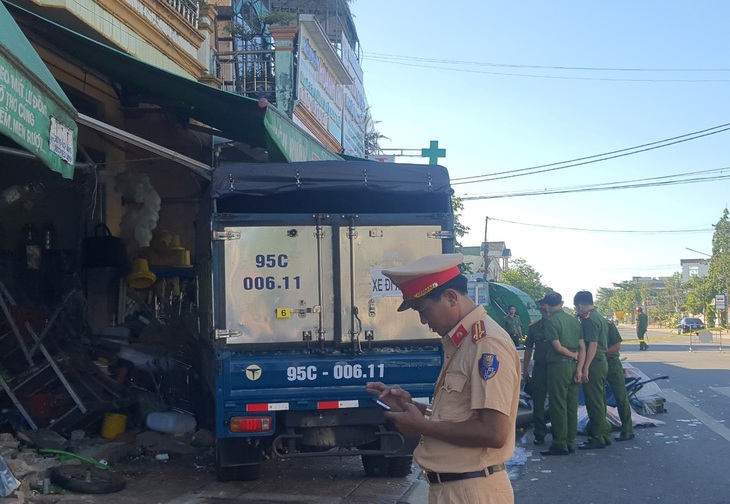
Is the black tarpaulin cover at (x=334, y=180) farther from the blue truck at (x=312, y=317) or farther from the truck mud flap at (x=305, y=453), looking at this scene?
the truck mud flap at (x=305, y=453)

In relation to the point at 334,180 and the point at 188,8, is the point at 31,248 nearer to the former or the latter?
the point at 188,8

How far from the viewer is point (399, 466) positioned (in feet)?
23.7

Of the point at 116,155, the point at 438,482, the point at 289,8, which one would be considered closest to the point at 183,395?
the point at 116,155

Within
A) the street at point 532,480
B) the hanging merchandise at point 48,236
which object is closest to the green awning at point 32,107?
the street at point 532,480

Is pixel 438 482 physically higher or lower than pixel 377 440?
higher

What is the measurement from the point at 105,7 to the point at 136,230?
11.2ft

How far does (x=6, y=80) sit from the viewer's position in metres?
4.09

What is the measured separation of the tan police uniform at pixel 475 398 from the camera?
110 inches

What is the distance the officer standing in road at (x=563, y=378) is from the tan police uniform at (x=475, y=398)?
5974 millimetres

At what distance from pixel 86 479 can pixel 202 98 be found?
3920 millimetres

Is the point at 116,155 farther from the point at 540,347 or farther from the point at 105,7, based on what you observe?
the point at 540,347

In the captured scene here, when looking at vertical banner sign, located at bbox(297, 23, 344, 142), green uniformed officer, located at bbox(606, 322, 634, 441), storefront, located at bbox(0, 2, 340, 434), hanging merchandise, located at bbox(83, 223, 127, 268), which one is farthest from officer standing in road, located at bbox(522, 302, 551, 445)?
vertical banner sign, located at bbox(297, 23, 344, 142)

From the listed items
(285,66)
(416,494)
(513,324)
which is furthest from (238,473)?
(513,324)

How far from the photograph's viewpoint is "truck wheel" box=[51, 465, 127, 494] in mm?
6414
